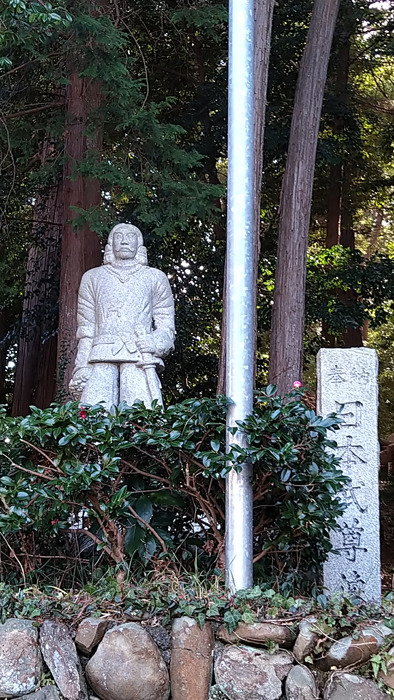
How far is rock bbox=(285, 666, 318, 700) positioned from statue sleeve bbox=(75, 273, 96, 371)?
9.56 feet

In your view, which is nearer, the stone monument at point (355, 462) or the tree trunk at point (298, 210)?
the stone monument at point (355, 462)

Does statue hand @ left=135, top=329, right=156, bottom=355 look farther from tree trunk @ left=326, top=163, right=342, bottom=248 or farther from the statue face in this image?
tree trunk @ left=326, top=163, right=342, bottom=248

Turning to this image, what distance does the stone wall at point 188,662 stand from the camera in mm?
3004

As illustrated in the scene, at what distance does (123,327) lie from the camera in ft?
17.5

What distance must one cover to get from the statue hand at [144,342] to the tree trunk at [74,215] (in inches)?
113

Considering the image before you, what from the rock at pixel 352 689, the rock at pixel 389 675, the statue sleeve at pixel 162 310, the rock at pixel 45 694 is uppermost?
the statue sleeve at pixel 162 310

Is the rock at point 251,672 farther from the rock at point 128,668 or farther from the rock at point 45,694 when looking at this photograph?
the rock at point 45,694

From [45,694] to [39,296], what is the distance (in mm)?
8313

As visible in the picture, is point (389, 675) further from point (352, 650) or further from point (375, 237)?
point (375, 237)

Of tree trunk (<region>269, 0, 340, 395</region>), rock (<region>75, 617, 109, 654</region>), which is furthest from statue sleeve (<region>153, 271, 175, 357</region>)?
rock (<region>75, 617, 109, 654</region>)

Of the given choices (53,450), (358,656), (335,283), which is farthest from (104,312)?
(335,283)

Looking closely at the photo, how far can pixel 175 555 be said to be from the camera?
3807 millimetres

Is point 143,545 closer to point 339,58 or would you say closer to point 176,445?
point 176,445

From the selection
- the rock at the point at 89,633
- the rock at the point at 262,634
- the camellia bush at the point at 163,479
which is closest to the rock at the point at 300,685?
the rock at the point at 262,634
